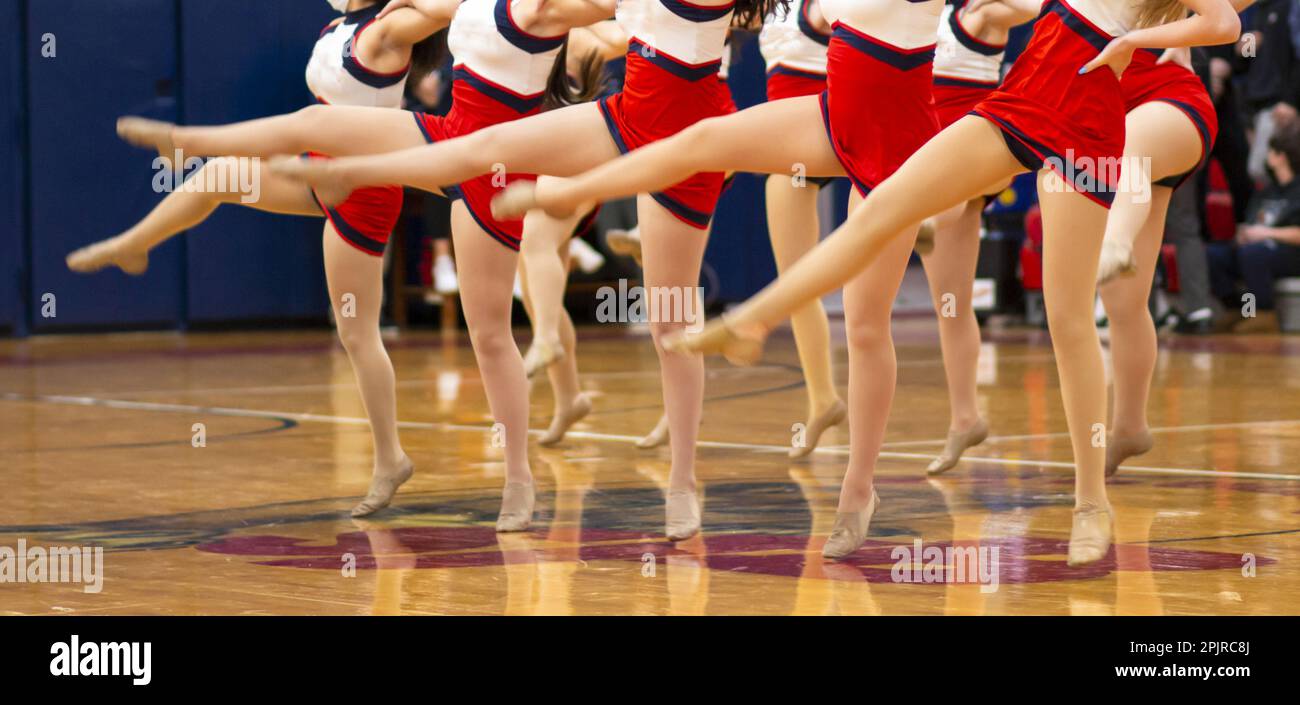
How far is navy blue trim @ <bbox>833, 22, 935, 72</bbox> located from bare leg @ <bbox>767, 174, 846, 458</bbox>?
6.08 ft

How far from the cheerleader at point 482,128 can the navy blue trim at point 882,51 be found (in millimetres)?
684

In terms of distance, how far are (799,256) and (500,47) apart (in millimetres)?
1779

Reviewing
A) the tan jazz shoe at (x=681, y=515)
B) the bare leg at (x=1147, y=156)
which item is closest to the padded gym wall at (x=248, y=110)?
the bare leg at (x=1147, y=156)

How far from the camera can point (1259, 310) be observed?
1184cm

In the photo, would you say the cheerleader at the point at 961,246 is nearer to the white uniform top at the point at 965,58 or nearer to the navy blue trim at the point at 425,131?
the white uniform top at the point at 965,58

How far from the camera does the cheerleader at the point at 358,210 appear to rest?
4.44 meters

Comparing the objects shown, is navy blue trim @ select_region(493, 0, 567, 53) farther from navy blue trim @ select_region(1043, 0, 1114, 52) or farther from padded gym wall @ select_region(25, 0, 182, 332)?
padded gym wall @ select_region(25, 0, 182, 332)

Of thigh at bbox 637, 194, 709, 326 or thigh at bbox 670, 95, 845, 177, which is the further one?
thigh at bbox 637, 194, 709, 326

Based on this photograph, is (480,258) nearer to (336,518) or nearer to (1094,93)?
(336,518)

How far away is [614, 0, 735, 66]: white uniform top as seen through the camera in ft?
13.0

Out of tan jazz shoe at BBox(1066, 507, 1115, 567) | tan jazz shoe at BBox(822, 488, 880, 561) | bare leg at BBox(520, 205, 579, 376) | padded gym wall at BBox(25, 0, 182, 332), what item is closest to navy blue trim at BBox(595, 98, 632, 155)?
tan jazz shoe at BBox(822, 488, 880, 561)
